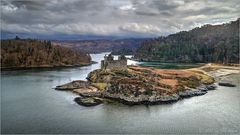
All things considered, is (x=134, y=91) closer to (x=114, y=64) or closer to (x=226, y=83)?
(x=114, y=64)

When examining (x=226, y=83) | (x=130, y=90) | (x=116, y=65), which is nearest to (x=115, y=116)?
(x=130, y=90)

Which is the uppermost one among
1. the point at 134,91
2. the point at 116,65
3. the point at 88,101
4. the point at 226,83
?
the point at 116,65

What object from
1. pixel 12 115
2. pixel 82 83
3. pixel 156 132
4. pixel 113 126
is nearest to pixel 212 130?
pixel 156 132

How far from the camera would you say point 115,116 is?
5553 cm

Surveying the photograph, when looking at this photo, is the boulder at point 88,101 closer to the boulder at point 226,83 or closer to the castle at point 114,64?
the castle at point 114,64

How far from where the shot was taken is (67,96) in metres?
75.2

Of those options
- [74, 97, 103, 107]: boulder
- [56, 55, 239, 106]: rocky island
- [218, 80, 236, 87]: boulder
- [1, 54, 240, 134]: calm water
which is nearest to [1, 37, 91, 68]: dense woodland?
[56, 55, 239, 106]: rocky island

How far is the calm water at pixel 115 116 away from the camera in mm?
46938

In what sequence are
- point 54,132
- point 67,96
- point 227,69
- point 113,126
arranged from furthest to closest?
point 227,69 → point 67,96 → point 113,126 → point 54,132

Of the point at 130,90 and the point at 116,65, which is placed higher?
the point at 116,65

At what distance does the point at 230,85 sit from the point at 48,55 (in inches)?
4821

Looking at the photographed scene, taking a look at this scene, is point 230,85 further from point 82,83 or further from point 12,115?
point 12,115

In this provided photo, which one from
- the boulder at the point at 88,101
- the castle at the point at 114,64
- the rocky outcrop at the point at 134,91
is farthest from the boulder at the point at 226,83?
the boulder at the point at 88,101

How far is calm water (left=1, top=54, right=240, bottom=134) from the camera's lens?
46.9 meters
